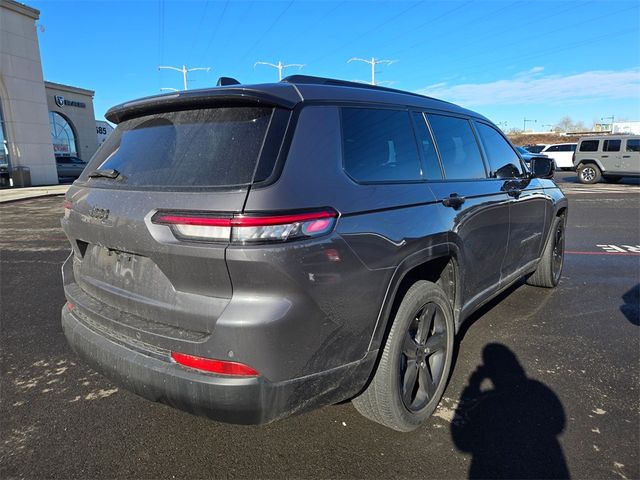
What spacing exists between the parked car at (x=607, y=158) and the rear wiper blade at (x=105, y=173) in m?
22.4

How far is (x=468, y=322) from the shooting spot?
402 cm

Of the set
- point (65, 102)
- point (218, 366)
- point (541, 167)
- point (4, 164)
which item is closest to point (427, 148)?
point (218, 366)

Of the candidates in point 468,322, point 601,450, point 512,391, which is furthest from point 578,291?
point 601,450

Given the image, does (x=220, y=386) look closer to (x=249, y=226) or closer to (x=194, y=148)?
(x=249, y=226)

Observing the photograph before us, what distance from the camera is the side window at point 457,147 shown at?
299 centimetres

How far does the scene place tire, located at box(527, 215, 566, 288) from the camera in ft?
15.7

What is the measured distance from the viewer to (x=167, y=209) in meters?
1.91

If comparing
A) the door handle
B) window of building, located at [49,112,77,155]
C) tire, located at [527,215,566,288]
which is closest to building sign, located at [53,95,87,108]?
window of building, located at [49,112,77,155]

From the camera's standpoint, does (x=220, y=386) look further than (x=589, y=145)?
No

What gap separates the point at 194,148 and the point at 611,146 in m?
22.9

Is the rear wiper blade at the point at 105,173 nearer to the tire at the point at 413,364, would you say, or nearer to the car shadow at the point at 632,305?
the tire at the point at 413,364

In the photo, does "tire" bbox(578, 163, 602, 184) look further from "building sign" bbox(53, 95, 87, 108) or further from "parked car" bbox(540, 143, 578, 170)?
"building sign" bbox(53, 95, 87, 108)

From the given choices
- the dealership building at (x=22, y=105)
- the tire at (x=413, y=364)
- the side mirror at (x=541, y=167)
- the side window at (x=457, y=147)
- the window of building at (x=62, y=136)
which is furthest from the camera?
the window of building at (x=62, y=136)

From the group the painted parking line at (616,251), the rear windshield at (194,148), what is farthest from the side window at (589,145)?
the rear windshield at (194,148)
